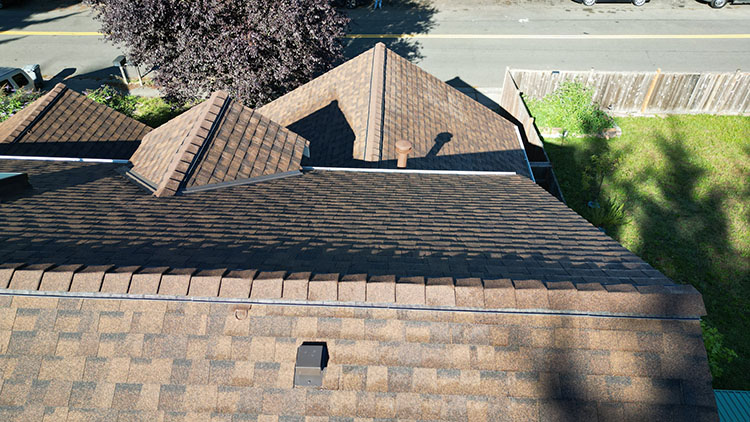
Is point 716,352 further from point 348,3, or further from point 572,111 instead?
point 348,3

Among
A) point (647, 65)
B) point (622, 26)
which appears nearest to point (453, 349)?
point (647, 65)

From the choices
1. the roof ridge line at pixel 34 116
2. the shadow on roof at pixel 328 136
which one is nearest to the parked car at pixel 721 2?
the shadow on roof at pixel 328 136

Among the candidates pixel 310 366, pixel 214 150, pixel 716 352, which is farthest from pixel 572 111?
pixel 310 366

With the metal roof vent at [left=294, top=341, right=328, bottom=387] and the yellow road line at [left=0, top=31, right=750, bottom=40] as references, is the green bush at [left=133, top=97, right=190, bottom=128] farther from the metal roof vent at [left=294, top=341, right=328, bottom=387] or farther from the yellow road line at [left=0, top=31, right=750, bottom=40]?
the metal roof vent at [left=294, top=341, right=328, bottom=387]

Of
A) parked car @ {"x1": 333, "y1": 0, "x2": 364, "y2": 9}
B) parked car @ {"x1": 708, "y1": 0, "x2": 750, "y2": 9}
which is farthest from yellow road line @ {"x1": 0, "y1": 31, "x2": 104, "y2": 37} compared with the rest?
parked car @ {"x1": 708, "y1": 0, "x2": 750, "y2": 9}

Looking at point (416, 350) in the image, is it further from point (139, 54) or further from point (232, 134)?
point (139, 54)

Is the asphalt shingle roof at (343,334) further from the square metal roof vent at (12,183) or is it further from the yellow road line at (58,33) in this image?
the yellow road line at (58,33)
